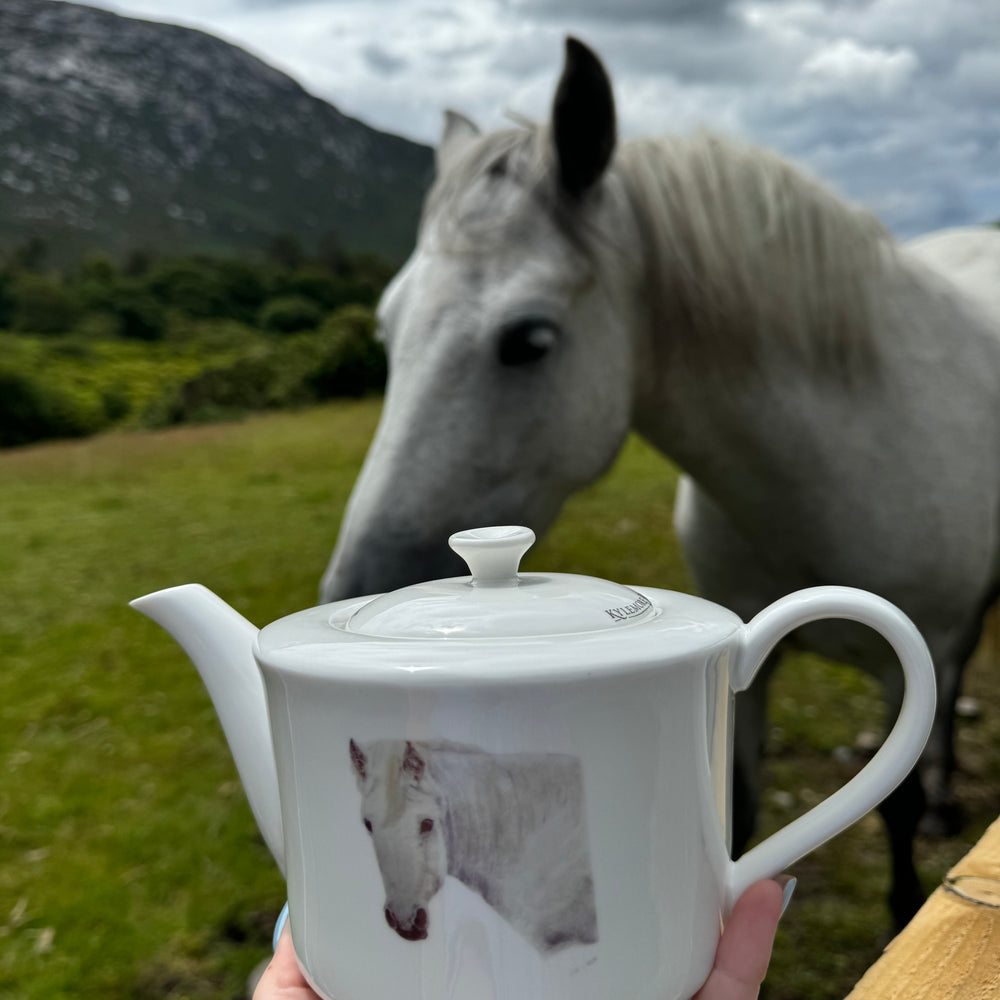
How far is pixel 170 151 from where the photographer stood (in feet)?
11.3

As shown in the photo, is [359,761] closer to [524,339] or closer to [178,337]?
[524,339]

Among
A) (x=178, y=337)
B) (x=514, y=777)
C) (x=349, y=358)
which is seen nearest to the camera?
(x=514, y=777)

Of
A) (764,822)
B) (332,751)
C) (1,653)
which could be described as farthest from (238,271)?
(332,751)

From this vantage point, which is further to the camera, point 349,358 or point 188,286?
point 349,358

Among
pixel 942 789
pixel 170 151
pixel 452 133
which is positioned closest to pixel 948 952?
pixel 452 133

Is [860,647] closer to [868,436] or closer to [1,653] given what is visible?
[868,436]

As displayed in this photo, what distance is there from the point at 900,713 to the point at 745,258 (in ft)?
1.78

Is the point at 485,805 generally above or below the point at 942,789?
above

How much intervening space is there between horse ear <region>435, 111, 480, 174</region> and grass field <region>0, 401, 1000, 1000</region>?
54 cm

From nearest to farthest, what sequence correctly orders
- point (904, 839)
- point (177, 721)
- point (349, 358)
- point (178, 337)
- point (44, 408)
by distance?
point (904, 839) → point (177, 721) → point (44, 408) → point (178, 337) → point (349, 358)

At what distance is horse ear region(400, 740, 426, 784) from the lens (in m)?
0.23

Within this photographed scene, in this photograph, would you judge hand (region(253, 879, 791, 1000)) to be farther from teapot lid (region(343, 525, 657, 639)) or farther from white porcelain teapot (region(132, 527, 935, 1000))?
teapot lid (region(343, 525, 657, 639))

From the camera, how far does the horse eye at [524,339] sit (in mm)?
690

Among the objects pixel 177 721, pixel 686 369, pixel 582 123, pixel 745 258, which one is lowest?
pixel 177 721
